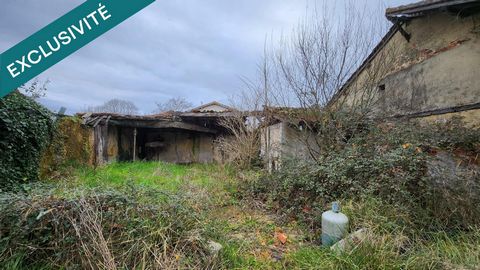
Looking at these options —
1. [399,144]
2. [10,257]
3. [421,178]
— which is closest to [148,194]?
[10,257]

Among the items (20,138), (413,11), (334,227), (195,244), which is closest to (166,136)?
(20,138)

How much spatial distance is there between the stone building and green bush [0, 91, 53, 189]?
3.80 m

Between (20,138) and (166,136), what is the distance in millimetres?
8378

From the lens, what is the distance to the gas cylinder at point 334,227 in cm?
341

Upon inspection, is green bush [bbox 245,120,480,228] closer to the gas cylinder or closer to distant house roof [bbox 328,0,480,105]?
the gas cylinder

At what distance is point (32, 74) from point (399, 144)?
617 cm

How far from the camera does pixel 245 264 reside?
10.1 ft

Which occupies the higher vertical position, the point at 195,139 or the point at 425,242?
the point at 195,139

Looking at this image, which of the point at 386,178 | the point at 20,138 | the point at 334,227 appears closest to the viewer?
the point at 334,227

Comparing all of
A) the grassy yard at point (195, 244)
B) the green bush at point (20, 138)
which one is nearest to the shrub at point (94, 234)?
the grassy yard at point (195, 244)

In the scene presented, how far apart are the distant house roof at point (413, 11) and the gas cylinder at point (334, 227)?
11.2 ft

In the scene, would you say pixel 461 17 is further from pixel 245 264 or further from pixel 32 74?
pixel 32 74

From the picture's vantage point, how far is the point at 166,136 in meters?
13.8

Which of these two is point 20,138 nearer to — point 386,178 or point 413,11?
point 386,178
